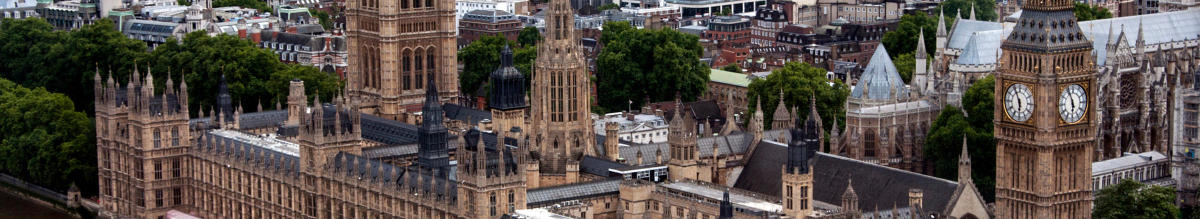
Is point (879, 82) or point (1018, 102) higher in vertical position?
point (1018, 102)

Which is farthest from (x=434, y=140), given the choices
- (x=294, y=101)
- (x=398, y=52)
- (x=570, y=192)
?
(x=398, y=52)

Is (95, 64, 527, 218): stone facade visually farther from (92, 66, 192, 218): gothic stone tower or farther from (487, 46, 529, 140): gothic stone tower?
(487, 46, 529, 140): gothic stone tower

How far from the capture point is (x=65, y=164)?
162500 mm

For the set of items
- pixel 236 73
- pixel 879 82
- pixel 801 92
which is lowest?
pixel 801 92

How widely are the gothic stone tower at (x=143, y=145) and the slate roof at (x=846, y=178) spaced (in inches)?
1491

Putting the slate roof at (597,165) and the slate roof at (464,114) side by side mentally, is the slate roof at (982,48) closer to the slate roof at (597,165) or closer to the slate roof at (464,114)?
the slate roof at (464,114)

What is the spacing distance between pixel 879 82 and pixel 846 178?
38.9 metres

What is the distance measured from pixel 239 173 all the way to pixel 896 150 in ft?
Answer: 140

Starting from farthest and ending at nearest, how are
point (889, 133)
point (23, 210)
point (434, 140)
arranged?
point (23, 210), point (889, 133), point (434, 140)

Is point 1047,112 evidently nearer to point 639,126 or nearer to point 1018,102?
point 1018,102

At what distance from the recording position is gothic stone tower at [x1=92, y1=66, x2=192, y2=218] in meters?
150

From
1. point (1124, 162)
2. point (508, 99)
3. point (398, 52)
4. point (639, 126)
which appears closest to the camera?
point (508, 99)

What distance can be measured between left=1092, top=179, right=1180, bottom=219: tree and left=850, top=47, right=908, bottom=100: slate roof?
1301 inches

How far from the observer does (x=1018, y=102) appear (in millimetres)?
111250
